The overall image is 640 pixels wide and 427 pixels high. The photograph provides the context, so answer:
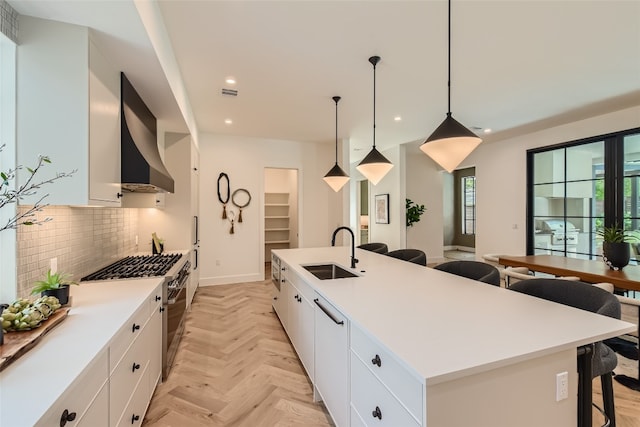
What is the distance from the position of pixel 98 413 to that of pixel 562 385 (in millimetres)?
1896

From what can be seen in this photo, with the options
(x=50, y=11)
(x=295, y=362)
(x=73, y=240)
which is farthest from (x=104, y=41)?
(x=295, y=362)

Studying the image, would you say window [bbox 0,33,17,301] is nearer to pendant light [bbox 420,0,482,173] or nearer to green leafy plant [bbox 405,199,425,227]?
pendant light [bbox 420,0,482,173]

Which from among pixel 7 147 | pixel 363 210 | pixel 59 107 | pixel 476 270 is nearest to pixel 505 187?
pixel 363 210

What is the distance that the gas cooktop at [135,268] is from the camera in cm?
228

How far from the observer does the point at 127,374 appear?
1.52 meters

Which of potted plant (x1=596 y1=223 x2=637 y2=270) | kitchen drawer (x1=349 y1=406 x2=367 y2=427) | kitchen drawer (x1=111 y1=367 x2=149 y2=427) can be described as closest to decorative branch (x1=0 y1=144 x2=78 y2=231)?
kitchen drawer (x1=111 y1=367 x2=149 y2=427)

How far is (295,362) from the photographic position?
268cm

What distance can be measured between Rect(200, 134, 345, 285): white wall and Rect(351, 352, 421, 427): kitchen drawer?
4469mm

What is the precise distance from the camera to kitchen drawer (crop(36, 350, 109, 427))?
0.87 meters

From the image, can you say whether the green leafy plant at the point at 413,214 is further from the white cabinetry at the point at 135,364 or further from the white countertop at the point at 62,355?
the white countertop at the point at 62,355

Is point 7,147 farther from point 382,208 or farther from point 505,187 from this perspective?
point 505,187

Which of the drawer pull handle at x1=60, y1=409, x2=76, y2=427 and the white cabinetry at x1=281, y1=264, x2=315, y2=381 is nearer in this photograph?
the drawer pull handle at x1=60, y1=409, x2=76, y2=427

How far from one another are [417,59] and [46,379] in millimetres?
3407

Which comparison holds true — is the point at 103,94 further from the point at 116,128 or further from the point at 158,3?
the point at 158,3
